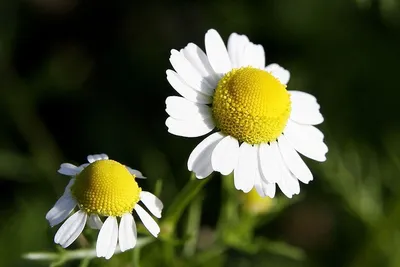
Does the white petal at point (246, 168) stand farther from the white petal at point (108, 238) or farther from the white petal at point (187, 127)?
the white petal at point (108, 238)

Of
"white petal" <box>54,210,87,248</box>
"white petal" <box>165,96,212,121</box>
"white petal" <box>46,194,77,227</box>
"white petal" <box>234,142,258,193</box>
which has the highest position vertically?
"white petal" <box>165,96,212,121</box>

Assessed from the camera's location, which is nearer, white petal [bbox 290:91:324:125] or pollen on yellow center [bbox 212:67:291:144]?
pollen on yellow center [bbox 212:67:291:144]

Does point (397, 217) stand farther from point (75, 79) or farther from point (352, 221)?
point (75, 79)

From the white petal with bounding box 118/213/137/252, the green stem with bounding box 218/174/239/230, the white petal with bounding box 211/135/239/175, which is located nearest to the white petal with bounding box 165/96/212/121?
the white petal with bounding box 211/135/239/175

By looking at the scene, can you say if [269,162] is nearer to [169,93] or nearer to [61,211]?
[61,211]

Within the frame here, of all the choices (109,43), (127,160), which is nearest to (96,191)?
(127,160)

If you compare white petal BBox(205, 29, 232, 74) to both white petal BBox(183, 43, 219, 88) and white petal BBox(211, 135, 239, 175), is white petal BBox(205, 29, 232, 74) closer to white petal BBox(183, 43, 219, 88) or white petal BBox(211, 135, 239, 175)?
white petal BBox(183, 43, 219, 88)

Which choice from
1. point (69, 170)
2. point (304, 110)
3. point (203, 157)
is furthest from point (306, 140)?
point (69, 170)
